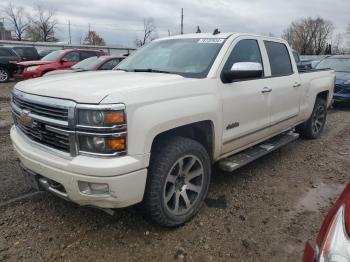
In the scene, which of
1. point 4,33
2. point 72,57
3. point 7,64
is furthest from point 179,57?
point 4,33

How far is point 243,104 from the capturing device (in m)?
3.86

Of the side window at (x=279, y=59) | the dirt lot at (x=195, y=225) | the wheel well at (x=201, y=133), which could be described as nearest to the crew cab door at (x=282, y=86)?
the side window at (x=279, y=59)

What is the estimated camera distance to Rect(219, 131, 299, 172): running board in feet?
12.7

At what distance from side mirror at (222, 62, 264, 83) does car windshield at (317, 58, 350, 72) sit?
28.2ft

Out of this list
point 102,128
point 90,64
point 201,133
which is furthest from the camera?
point 90,64

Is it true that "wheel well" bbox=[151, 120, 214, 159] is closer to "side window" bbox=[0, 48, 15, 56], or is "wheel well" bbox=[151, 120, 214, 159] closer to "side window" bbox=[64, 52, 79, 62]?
"side window" bbox=[64, 52, 79, 62]

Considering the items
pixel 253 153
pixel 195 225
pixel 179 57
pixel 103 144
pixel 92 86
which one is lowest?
pixel 195 225

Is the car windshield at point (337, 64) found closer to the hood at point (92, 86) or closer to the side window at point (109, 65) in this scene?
the side window at point (109, 65)

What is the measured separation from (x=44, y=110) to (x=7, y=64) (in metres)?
14.8

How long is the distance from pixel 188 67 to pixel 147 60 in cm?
76

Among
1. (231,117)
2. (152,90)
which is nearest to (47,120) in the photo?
(152,90)

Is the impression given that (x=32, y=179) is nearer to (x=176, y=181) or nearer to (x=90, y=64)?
(x=176, y=181)

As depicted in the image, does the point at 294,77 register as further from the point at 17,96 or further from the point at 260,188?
the point at 17,96

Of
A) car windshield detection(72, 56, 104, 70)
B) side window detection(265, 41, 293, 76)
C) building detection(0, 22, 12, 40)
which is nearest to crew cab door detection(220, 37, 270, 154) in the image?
side window detection(265, 41, 293, 76)
